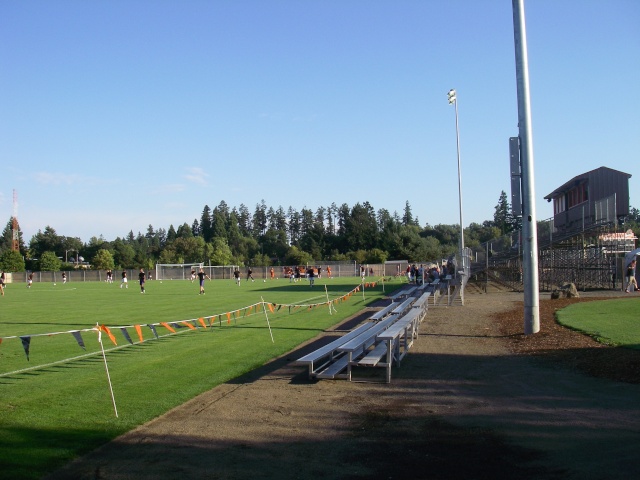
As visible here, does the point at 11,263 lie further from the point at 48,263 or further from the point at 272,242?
the point at 272,242

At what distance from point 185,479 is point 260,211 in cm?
16230

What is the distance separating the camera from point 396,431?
720 cm

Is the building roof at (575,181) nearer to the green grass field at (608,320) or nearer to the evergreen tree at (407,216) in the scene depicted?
the green grass field at (608,320)

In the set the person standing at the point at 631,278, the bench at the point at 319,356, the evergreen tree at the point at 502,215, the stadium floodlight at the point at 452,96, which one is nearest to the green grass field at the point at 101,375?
the bench at the point at 319,356

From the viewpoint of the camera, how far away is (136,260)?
12769 centimetres

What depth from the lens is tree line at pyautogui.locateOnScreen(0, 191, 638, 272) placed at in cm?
10925

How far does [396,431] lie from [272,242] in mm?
139370

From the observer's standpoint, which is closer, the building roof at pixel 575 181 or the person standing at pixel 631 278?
the person standing at pixel 631 278

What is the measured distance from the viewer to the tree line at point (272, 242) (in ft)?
358

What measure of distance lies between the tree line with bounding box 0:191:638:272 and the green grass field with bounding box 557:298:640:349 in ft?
246

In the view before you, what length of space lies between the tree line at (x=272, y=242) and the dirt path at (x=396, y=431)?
87993 millimetres

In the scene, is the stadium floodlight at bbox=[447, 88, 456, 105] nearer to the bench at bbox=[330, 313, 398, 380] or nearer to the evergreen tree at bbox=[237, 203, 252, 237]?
the bench at bbox=[330, 313, 398, 380]

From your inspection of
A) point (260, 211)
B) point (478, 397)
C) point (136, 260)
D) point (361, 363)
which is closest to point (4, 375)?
point (361, 363)

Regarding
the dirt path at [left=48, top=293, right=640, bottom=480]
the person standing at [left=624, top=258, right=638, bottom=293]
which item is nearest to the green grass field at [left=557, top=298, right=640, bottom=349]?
the dirt path at [left=48, top=293, right=640, bottom=480]
